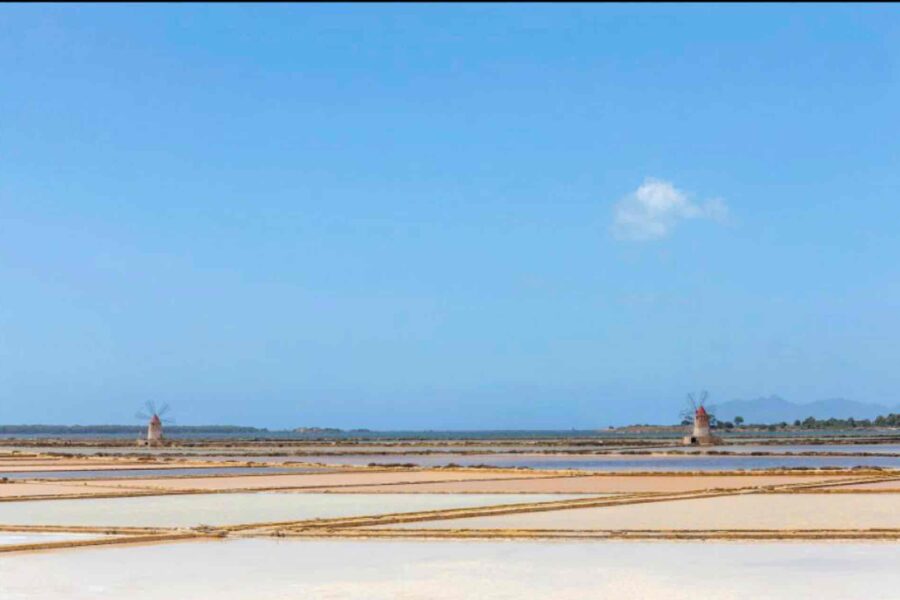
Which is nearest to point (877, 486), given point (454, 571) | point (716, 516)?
point (716, 516)

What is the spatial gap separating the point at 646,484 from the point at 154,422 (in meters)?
52.5

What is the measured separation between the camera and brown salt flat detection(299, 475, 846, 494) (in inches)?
822

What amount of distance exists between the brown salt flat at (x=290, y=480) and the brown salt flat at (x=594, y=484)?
1496 millimetres

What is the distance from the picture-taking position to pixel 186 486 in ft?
76.2

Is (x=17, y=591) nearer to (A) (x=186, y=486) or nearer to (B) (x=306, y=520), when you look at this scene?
(B) (x=306, y=520)

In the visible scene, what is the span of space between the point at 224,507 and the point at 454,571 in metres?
7.83

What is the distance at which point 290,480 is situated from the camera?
1013 inches

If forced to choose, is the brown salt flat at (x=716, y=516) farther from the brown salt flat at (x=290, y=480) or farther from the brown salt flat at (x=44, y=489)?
the brown salt flat at (x=44, y=489)

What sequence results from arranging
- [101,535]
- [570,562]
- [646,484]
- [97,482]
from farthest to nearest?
[97,482] < [646,484] < [101,535] < [570,562]

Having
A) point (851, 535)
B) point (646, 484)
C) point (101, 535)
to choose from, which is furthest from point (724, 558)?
point (646, 484)

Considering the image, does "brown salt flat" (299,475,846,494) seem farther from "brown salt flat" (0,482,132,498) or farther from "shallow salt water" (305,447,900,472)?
"shallow salt water" (305,447,900,472)

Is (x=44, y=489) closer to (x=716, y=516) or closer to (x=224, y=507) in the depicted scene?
(x=224, y=507)

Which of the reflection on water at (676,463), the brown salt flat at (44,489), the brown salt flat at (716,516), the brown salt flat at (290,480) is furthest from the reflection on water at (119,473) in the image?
the brown salt flat at (716,516)

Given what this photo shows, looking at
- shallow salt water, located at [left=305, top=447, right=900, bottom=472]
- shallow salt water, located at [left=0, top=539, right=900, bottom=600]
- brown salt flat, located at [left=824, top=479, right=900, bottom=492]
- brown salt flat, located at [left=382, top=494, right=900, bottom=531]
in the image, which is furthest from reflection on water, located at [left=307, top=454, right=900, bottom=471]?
shallow salt water, located at [left=0, top=539, right=900, bottom=600]
